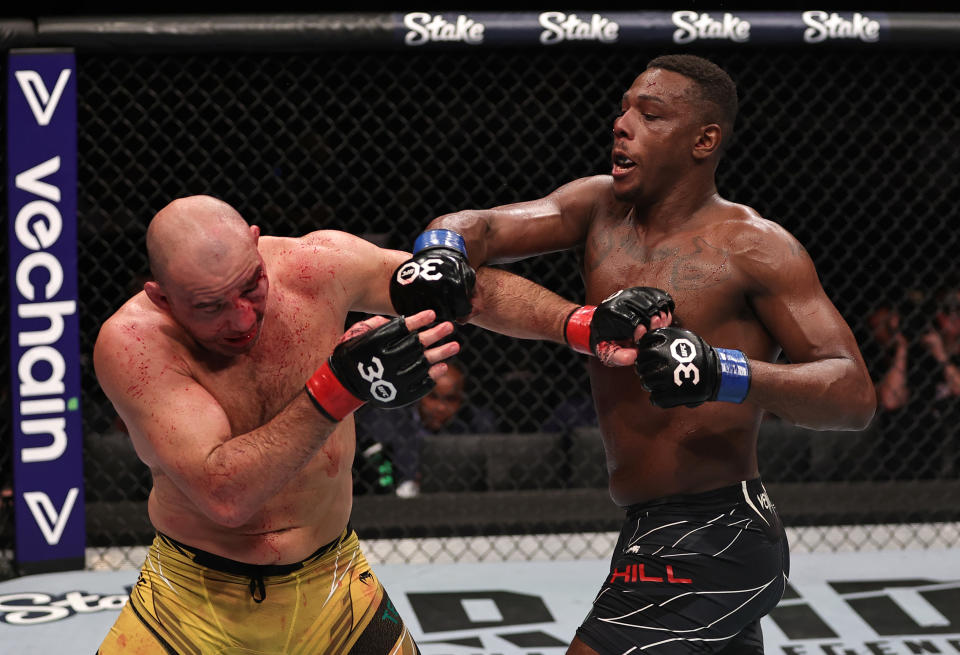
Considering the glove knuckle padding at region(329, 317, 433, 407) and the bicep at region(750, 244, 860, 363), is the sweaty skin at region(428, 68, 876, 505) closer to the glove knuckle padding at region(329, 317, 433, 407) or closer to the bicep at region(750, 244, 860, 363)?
the bicep at region(750, 244, 860, 363)

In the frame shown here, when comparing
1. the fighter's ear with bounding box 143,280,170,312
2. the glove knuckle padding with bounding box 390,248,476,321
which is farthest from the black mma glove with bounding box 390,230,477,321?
the fighter's ear with bounding box 143,280,170,312

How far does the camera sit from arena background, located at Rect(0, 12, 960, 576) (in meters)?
3.72

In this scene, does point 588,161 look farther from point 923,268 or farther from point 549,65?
point 923,268

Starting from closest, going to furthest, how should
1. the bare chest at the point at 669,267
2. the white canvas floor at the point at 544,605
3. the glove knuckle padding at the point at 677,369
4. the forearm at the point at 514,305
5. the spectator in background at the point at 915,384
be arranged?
1. the glove knuckle padding at the point at 677,369
2. the bare chest at the point at 669,267
3. the forearm at the point at 514,305
4. the white canvas floor at the point at 544,605
5. the spectator in background at the point at 915,384

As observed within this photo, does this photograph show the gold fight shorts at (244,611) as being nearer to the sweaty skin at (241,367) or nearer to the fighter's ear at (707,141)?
the sweaty skin at (241,367)

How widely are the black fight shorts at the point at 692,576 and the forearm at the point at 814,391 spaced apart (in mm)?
210

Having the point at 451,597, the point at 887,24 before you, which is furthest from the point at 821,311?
the point at 887,24

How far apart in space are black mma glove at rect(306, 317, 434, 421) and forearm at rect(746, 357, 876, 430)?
0.55 meters

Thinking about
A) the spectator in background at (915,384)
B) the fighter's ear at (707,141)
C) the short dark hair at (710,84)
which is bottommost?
the spectator in background at (915,384)

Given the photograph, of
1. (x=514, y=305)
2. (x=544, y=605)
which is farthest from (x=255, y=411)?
(x=544, y=605)

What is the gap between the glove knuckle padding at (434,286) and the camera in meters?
1.69

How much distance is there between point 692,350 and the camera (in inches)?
64.4

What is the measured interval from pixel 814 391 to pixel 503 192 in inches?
124

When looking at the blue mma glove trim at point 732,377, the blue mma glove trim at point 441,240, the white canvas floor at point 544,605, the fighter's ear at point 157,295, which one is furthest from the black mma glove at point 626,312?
the white canvas floor at point 544,605
